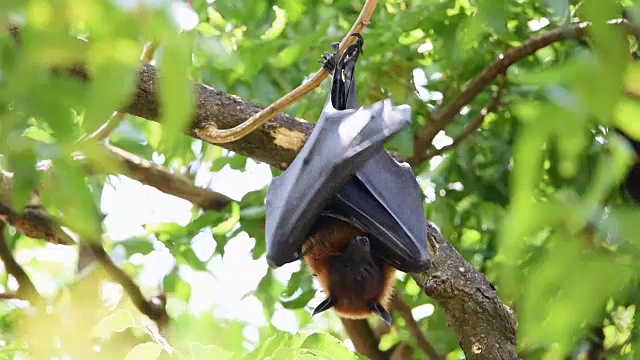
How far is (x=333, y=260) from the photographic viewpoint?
20.0ft

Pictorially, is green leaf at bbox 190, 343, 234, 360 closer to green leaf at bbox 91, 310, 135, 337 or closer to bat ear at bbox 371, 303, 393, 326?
green leaf at bbox 91, 310, 135, 337

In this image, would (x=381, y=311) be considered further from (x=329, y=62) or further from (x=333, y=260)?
(x=329, y=62)

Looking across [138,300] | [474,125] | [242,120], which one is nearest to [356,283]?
[242,120]

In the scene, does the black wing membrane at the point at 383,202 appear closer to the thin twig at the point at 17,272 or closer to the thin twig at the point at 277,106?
the thin twig at the point at 277,106

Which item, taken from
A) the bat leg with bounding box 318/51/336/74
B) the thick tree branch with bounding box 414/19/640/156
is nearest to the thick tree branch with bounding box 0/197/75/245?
the bat leg with bounding box 318/51/336/74

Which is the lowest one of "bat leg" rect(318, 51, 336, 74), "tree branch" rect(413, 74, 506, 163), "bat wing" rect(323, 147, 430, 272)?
"tree branch" rect(413, 74, 506, 163)

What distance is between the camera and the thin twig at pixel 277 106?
4.78m

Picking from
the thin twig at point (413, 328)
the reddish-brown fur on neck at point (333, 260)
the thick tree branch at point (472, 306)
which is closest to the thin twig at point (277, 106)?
the reddish-brown fur on neck at point (333, 260)

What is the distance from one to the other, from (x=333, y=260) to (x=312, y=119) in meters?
1.69

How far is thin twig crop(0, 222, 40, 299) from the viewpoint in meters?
6.73

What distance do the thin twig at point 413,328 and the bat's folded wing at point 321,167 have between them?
1.77 metres

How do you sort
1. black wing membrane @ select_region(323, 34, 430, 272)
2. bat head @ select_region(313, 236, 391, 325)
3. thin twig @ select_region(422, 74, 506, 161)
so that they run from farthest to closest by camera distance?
1. thin twig @ select_region(422, 74, 506, 161)
2. bat head @ select_region(313, 236, 391, 325)
3. black wing membrane @ select_region(323, 34, 430, 272)

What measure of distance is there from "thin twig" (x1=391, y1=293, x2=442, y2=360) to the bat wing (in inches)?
60.9

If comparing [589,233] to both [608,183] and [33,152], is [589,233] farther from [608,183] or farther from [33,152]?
[33,152]
